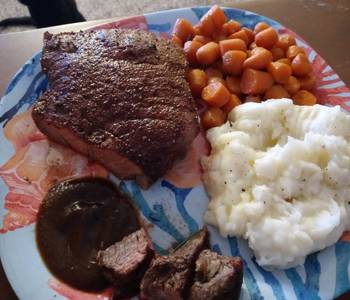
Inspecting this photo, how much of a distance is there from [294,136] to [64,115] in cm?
141

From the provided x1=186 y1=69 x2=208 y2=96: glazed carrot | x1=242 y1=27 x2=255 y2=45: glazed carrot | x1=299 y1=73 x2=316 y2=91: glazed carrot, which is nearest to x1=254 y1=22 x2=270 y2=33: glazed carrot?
x1=242 y1=27 x2=255 y2=45: glazed carrot

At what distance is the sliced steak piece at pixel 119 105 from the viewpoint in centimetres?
272

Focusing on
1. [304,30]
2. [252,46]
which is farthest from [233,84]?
[304,30]

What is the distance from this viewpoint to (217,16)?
3.36 metres

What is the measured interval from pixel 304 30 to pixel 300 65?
0.69 m

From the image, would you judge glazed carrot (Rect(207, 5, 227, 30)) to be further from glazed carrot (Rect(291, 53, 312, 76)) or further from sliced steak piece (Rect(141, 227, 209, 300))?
sliced steak piece (Rect(141, 227, 209, 300))

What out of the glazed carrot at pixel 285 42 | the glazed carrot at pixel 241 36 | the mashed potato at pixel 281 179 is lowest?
the mashed potato at pixel 281 179

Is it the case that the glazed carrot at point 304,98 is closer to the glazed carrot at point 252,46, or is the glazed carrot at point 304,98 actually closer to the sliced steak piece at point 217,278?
the glazed carrot at point 252,46

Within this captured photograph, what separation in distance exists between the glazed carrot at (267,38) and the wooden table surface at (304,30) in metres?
0.53

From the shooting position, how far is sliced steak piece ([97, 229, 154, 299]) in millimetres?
2422

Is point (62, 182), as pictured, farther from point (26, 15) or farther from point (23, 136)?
point (26, 15)

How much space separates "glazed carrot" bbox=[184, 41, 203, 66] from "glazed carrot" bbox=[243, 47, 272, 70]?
0.35 meters

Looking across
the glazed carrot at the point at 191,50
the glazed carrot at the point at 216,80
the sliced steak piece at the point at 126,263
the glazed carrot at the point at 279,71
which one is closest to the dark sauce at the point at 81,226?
the sliced steak piece at the point at 126,263

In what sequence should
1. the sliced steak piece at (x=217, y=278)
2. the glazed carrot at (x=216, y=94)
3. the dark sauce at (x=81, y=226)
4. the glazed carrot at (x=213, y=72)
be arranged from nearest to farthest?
the sliced steak piece at (x=217, y=278)
the dark sauce at (x=81, y=226)
the glazed carrot at (x=216, y=94)
the glazed carrot at (x=213, y=72)
